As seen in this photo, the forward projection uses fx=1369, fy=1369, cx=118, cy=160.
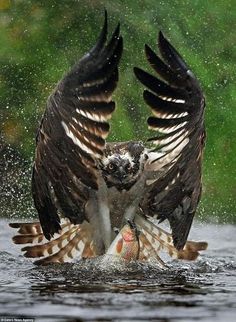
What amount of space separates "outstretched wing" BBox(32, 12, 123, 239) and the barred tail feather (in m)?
1.16

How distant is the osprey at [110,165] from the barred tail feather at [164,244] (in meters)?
0.01

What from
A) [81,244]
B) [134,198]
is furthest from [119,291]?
[81,244]

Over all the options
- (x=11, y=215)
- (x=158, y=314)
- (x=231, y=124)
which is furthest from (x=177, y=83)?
(x=231, y=124)

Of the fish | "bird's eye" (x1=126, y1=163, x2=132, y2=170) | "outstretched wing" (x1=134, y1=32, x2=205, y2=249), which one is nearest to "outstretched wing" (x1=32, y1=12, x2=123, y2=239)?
"outstretched wing" (x1=134, y1=32, x2=205, y2=249)

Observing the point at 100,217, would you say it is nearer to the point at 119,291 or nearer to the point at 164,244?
the point at 164,244

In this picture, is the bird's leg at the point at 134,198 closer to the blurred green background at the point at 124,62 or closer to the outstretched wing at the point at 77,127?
the outstretched wing at the point at 77,127

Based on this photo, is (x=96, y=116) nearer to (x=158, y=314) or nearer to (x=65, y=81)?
(x=65, y=81)

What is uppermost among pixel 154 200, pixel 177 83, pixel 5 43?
pixel 5 43

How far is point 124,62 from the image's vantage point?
17078 millimetres

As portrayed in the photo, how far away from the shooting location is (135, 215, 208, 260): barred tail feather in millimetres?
11469

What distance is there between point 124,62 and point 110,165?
6539mm

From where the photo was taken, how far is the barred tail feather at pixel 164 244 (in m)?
11.5

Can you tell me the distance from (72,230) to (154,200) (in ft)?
3.67

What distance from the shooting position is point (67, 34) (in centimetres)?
1733
